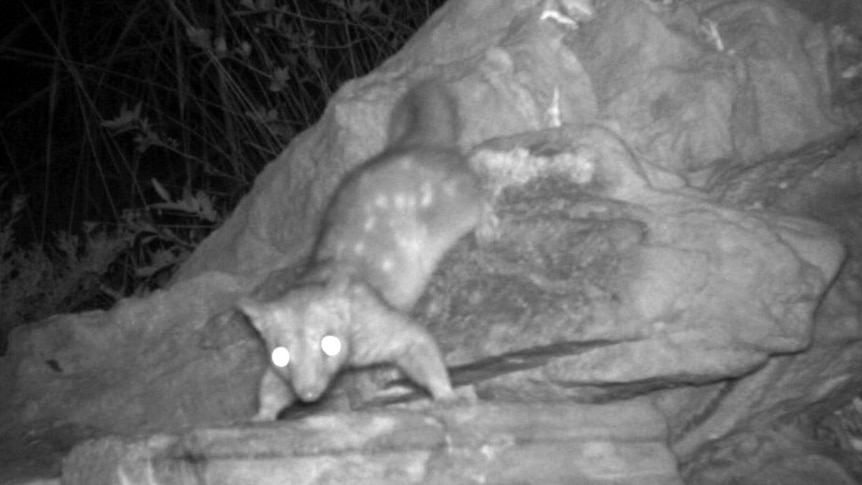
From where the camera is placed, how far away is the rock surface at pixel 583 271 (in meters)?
4.02

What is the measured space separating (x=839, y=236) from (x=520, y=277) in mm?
1092

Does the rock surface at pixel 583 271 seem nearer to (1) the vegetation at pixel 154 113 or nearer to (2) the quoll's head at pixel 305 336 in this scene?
(2) the quoll's head at pixel 305 336

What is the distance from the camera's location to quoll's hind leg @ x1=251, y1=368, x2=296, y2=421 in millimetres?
4457

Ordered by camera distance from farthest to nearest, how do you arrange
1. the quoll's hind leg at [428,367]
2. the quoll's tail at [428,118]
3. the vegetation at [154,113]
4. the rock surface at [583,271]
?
the vegetation at [154,113] → the quoll's tail at [428,118] → the quoll's hind leg at [428,367] → the rock surface at [583,271]

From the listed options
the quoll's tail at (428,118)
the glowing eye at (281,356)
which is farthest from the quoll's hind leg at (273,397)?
the quoll's tail at (428,118)

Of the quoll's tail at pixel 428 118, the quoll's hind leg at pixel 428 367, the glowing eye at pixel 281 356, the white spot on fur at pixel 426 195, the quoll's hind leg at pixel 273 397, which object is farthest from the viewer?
the quoll's tail at pixel 428 118

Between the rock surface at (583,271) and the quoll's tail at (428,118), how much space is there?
0.10m

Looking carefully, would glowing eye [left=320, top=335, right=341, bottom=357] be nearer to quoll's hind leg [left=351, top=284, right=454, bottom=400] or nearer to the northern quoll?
the northern quoll

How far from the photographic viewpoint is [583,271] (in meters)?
4.21

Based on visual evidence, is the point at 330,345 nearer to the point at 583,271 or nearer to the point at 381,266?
the point at 381,266

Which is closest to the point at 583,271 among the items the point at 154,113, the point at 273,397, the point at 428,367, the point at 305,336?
the point at 428,367

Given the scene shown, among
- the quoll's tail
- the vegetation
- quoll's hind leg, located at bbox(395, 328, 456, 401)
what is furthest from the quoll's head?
the vegetation

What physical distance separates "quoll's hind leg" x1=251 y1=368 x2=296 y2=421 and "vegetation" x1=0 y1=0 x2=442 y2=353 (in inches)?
105

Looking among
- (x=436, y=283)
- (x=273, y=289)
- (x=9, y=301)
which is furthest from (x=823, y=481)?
(x=9, y=301)
